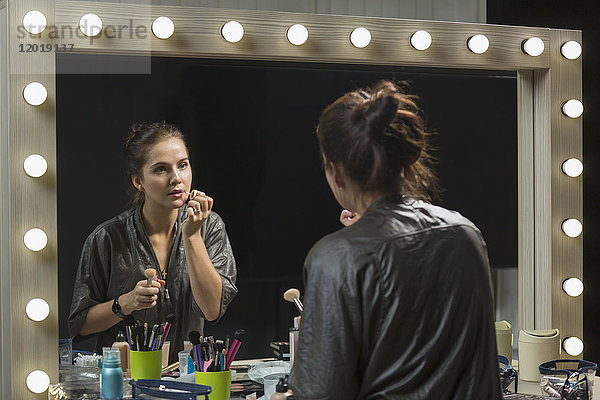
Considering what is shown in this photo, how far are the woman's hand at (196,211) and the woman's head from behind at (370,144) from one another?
23.0 inches

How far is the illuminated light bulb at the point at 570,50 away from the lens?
1.70 meters

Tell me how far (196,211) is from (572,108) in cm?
93

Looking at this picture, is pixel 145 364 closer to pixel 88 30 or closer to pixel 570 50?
pixel 88 30

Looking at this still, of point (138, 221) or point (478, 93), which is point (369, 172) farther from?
point (478, 93)

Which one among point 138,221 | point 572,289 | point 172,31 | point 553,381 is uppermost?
point 172,31

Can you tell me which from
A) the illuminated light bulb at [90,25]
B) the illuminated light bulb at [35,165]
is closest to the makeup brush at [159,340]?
the illuminated light bulb at [35,165]

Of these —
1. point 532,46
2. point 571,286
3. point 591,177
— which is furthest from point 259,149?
point 591,177

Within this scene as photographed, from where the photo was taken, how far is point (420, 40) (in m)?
1.59

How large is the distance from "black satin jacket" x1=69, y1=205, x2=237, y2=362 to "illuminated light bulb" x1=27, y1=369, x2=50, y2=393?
0.32ft

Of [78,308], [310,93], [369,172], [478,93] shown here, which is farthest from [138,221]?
[478,93]

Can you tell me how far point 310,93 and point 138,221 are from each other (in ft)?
1.49

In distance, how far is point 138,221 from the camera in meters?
1.43

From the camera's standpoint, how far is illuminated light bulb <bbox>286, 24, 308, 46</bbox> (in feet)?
4.99

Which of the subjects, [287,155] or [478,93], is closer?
[287,155]
